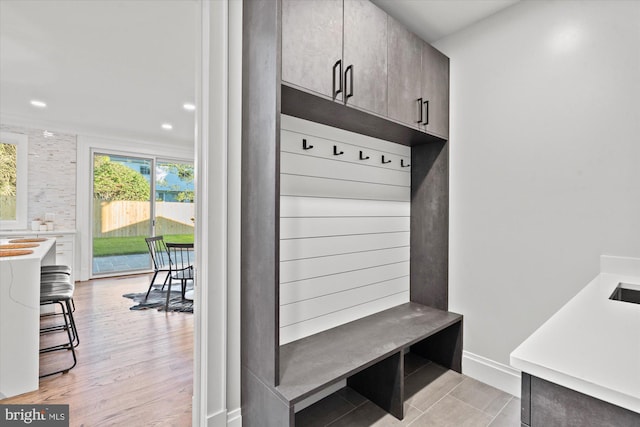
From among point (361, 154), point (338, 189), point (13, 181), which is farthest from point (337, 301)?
point (13, 181)

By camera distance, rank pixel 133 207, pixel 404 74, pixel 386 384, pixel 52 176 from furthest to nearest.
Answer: pixel 133 207 < pixel 52 176 < pixel 404 74 < pixel 386 384

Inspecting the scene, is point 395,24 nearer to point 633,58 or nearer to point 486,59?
point 486,59

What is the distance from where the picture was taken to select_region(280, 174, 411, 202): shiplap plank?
1.78 metres

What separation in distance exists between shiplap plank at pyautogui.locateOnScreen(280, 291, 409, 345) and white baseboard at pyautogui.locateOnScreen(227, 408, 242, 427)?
39 cm

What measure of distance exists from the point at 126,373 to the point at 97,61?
2.77m

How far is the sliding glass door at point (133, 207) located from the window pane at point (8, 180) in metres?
0.98

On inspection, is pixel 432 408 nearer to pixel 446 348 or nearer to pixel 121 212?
pixel 446 348

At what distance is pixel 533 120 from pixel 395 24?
1.07 meters

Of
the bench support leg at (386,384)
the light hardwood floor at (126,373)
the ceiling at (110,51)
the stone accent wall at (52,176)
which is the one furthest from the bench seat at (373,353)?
the stone accent wall at (52,176)

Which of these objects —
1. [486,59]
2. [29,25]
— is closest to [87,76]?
[29,25]

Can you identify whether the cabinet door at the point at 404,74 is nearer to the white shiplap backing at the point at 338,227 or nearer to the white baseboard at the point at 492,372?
the white shiplap backing at the point at 338,227

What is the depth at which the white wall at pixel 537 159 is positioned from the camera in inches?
65.4

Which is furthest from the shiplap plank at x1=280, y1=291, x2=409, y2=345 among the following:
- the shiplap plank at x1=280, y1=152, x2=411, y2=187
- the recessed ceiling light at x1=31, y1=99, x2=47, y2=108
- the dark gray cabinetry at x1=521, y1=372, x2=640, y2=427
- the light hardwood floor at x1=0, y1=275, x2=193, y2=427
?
the recessed ceiling light at x1=31, y1=99, x2=47, y2=108

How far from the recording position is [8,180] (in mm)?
4547
